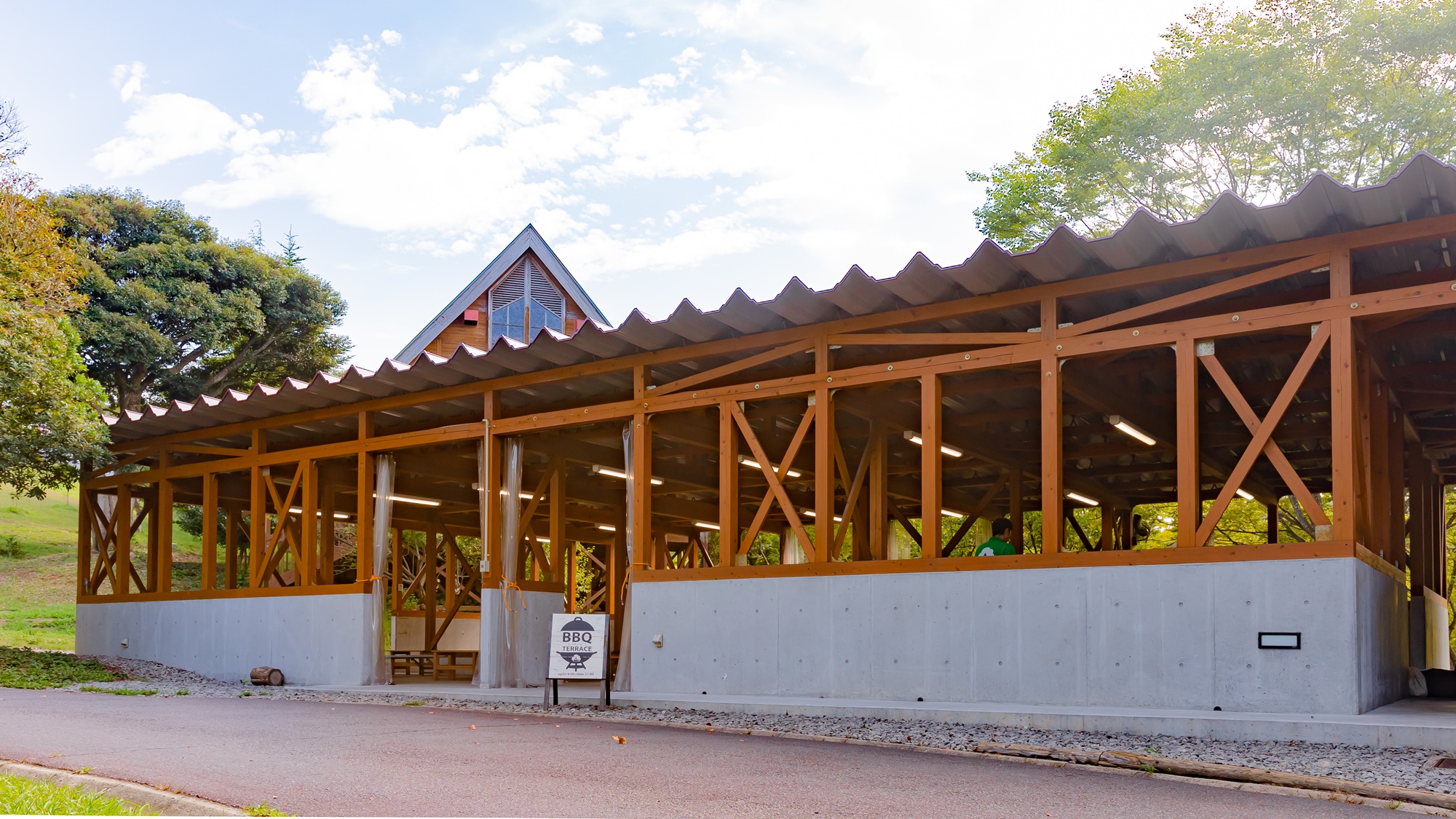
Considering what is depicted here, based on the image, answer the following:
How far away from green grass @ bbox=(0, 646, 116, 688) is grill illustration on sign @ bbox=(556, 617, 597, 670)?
6.74 meters

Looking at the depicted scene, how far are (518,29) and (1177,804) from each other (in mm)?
14484

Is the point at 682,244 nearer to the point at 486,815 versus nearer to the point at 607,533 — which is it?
the point at 607,533

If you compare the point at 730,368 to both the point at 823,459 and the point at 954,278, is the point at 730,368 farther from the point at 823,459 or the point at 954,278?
the point at 954,278

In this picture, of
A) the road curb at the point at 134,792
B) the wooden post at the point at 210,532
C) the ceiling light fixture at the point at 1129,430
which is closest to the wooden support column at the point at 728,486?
the ceiling light fixture at the point at 1129,430

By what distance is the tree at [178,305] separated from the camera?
30812 mm

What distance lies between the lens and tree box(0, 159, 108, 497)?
16.6m

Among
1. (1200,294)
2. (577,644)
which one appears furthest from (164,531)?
(1200,294)

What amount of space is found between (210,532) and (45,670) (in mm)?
2708

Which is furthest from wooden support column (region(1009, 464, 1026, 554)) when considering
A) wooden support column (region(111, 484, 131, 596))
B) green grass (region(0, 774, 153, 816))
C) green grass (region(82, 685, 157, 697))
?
wooden support column (region(111, 484, 131, 596))

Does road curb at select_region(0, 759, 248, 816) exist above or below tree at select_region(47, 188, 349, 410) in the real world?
below

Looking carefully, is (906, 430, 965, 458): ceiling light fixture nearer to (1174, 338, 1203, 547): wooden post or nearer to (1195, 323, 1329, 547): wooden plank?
(1174, 338, 1203, 547): wooden post

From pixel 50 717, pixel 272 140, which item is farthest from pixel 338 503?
pixel 272 140

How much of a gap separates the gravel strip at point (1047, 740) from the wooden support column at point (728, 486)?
1.60 meters

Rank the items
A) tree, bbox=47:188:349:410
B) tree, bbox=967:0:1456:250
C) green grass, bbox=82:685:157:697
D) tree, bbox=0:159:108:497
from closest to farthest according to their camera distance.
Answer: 1. green grass, bbox=82:685:157:697
2. tree, bbox=0:159:108:497
3. tree, bbox=967:0:1456:250
4. tree, bbox=47:188:349:410
